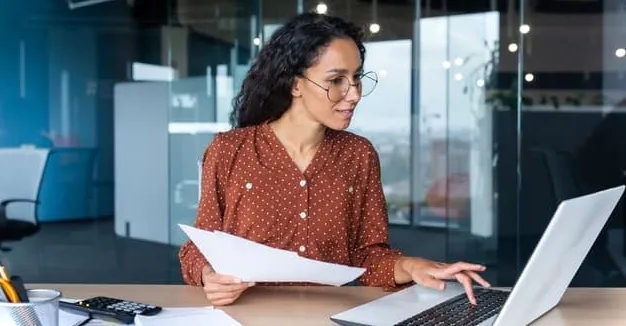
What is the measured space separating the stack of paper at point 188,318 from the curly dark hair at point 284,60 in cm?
56

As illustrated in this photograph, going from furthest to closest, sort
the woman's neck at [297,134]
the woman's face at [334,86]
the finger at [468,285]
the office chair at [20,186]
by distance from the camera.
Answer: the office chair at [20,186]
the woman's neck at [297,134]
the woman's face at [334,86]
the finger at [468,285]

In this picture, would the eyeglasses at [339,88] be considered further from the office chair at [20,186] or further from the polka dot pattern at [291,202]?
the office chair at [20,186]

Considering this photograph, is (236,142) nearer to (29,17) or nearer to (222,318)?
(222,318)

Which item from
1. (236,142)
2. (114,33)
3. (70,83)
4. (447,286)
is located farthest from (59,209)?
(447,286)

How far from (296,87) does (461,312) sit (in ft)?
2.11

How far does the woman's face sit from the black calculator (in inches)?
20.8

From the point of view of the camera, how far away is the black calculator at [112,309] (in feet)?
4.34

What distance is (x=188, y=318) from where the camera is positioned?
52.3 inches

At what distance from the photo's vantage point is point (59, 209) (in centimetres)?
547

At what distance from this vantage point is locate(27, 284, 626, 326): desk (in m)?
1.33

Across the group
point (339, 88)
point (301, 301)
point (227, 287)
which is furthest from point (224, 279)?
point (339, 88)

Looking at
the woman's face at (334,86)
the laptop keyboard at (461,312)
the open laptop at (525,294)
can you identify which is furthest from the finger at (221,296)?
the woman's face at (334,86)

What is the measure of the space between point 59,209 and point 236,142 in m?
4.01

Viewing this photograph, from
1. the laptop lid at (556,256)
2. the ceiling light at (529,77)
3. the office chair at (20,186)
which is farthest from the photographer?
the ceiling light at (529,77)
